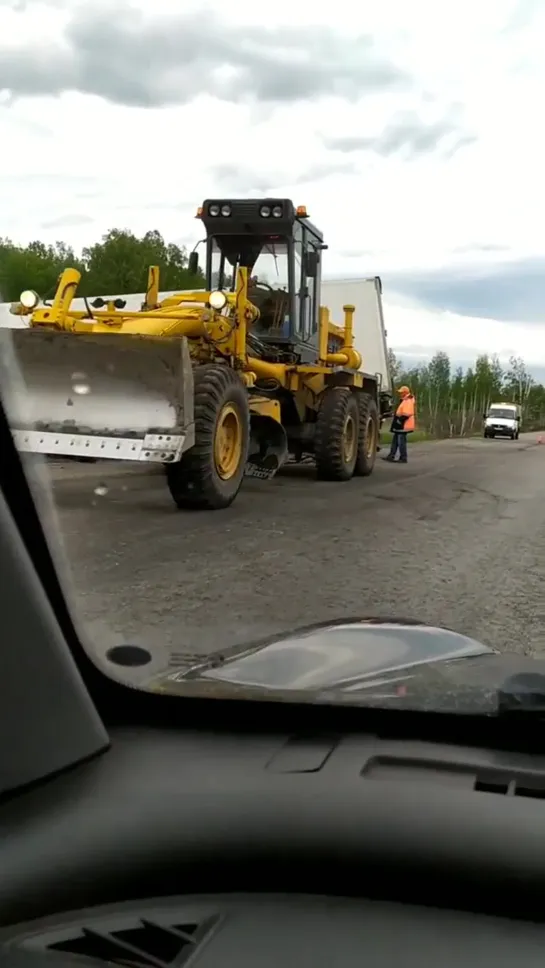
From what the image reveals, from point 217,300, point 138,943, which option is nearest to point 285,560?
point 217,300

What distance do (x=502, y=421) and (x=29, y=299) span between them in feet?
115

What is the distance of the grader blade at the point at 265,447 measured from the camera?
9.27 metres

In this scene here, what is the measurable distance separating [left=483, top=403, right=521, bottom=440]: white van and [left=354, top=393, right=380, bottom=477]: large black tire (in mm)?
23788

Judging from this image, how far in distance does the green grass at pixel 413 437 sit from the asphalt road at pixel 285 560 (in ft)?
21.2

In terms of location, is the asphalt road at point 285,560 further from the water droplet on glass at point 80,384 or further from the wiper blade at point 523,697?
the wiper blade at point 523,697

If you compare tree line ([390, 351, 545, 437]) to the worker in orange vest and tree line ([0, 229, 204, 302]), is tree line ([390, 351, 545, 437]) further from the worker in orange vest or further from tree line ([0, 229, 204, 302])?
tree line ([0, 229, 204, 302])

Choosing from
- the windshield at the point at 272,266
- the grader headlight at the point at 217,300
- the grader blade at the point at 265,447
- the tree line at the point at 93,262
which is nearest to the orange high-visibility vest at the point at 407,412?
the windshield at the point at 272,266

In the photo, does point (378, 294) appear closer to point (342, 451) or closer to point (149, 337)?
point (342, 451)

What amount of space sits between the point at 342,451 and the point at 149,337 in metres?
4.01

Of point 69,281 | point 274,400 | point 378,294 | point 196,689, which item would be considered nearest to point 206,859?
point 196,689

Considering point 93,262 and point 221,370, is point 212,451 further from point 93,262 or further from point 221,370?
point 93,262

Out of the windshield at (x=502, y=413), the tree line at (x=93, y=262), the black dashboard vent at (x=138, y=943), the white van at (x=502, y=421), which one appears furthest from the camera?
the windshield at (x=502, y=413)

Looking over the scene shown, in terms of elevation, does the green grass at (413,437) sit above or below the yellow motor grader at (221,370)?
below

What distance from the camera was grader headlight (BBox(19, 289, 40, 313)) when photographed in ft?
8.04
